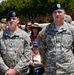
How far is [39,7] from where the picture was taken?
194 feet

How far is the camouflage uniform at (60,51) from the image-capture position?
5426 mm

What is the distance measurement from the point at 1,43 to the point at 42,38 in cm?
72

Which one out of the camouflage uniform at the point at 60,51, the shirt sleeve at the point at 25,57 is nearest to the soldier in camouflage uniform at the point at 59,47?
the camouflage uniform at the point at 60,51

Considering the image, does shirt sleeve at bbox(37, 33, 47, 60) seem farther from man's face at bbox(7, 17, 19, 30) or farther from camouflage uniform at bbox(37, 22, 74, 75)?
man's face at bbox(7, 17, 19, 30)

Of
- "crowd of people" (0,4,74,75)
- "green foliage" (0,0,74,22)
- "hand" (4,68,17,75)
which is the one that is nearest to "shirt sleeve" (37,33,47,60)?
"crowd of people" (0,4,74,75)

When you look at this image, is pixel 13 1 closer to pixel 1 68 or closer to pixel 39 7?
pixel 39 7

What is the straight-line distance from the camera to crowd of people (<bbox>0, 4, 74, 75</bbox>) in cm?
544

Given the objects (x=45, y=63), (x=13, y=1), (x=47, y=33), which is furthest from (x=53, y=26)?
(x=13, y=1)

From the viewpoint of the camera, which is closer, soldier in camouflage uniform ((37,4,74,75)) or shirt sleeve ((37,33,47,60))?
→ soldier in camouflage uniform ((37,4,74,75))

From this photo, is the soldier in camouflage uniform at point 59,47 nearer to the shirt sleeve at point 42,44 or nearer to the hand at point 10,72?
the shirt sleeve at point 42,44

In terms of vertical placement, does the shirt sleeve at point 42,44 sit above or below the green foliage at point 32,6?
above

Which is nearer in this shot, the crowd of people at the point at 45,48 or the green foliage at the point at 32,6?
the crowd of people at the point at 45,48

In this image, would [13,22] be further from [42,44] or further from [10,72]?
[10,72]

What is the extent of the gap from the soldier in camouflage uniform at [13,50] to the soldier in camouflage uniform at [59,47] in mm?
541
